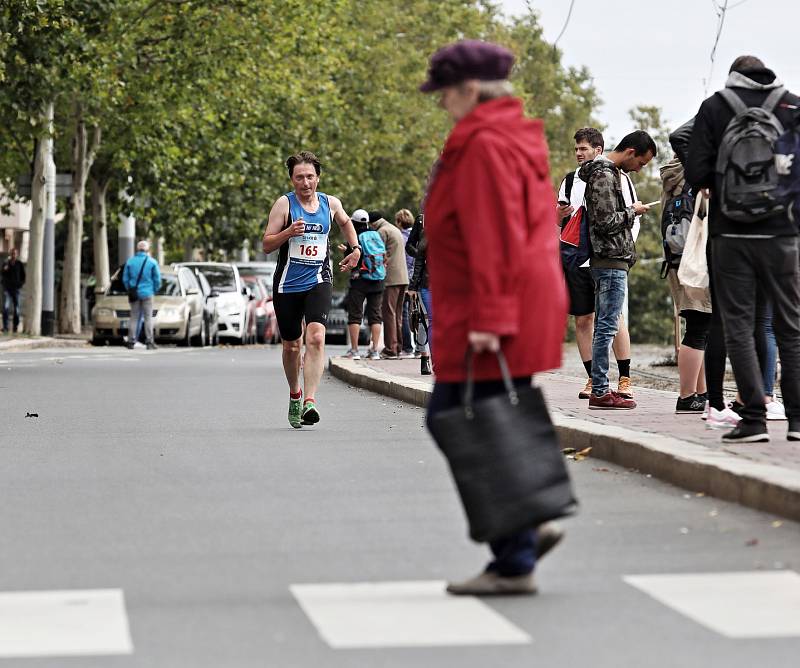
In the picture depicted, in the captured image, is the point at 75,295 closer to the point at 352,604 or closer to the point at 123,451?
the point at 123,451

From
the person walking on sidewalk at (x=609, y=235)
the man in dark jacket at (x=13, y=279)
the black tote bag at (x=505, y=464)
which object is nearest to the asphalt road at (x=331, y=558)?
the black tote bag at (x=505, y=464)

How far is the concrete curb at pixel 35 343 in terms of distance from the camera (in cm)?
3301

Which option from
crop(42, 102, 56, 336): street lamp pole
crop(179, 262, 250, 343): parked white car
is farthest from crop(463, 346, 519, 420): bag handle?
crop(42, 102, 56, 336): street lamp pole

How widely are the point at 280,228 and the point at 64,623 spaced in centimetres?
736

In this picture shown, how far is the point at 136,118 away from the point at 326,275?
28.4m

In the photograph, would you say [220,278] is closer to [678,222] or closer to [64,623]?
[678,222]

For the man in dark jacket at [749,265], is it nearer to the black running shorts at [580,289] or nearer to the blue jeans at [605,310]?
the blue jeans at [605,310]

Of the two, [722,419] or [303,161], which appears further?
[303,161]

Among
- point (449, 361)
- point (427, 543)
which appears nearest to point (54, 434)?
point (427, 543)

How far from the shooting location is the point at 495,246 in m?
6.24

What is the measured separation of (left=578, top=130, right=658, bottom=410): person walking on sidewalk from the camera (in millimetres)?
12961

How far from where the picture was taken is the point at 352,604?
6.23 m

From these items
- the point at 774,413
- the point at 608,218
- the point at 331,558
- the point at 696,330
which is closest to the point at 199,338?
the point at 608,218

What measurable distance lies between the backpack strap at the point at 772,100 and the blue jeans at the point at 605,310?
2.99 meters
